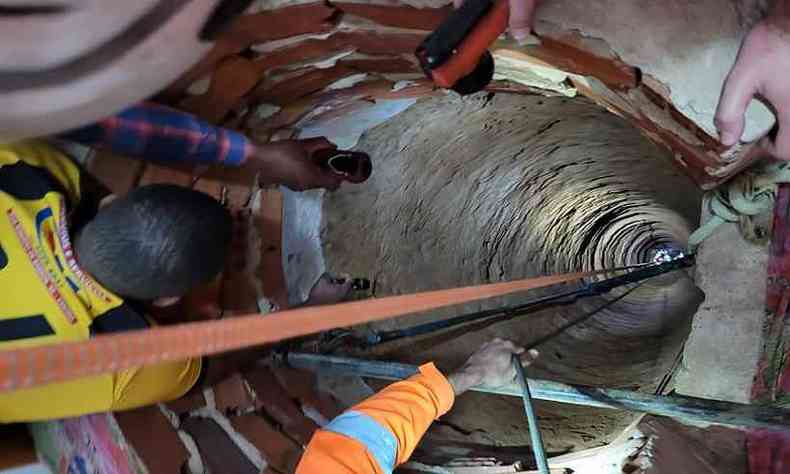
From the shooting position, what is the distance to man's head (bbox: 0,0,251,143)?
1086 millimetres

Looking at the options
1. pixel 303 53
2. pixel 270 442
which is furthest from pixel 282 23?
pixel 270 442

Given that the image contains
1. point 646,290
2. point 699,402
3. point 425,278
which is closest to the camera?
point 699,402

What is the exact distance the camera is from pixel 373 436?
157cm

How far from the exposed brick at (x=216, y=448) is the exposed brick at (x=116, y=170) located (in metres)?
0.70

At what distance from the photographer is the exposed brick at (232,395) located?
2186 millimetres

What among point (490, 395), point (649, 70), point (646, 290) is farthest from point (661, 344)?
point (649, 70)

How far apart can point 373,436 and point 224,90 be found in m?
0.95

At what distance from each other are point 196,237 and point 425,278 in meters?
2.05

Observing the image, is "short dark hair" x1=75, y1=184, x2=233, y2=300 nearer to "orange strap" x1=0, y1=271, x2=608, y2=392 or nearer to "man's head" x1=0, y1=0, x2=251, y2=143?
"man's head" x1=0, y1=0, x2=251, y2=143

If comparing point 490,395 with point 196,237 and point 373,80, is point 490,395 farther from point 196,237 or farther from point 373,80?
point 196,237

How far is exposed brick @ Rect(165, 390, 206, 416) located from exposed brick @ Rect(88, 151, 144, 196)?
24.7 inches

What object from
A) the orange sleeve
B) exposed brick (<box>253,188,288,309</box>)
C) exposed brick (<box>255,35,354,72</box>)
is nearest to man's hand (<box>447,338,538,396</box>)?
the orange sleeve

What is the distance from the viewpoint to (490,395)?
3.18 meters

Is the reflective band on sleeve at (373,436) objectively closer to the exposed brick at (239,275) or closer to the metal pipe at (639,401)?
the metal pipe at (639,401)
